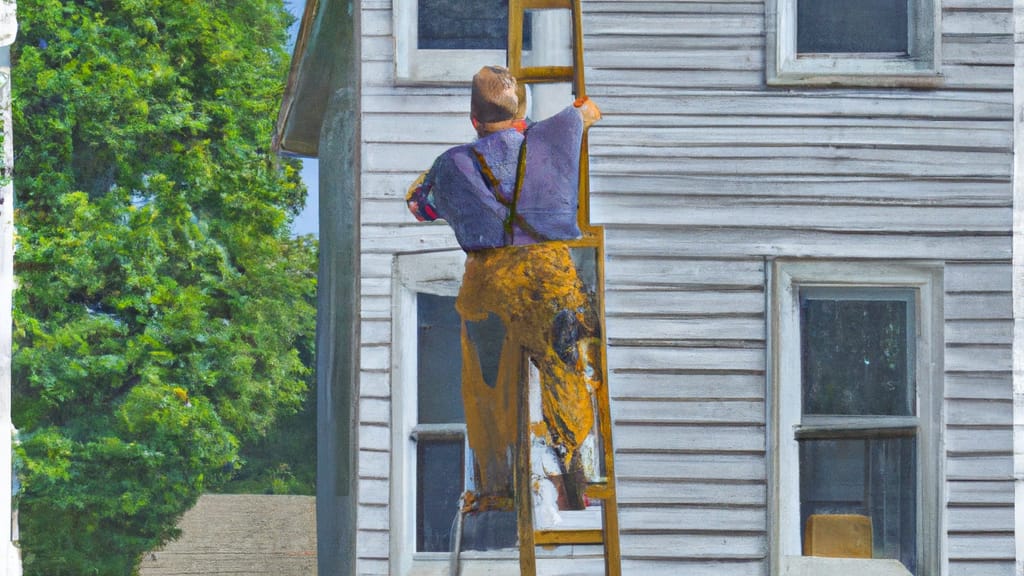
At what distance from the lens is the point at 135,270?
1336cm

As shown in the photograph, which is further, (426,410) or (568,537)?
(426,410)

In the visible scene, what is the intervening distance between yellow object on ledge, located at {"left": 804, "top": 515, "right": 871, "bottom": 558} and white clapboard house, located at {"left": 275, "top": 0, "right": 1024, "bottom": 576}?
51 mm

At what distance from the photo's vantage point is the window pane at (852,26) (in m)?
6.18

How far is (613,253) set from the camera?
5.90 meters

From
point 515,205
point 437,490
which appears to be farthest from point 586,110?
point 437,490

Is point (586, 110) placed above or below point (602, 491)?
above

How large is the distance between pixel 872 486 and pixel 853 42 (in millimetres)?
1891

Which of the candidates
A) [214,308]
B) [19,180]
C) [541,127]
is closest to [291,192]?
[214,308]

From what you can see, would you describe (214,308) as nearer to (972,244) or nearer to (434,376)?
(434,376)

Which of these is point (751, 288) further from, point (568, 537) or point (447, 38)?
point (447, 38)

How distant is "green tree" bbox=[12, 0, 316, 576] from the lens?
13.0m

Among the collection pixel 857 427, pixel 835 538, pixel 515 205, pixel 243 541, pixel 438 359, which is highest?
pixel 515 205

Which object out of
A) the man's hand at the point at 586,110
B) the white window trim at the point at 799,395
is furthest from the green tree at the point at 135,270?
the man's hand at the point at 586,110

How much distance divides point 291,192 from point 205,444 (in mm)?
3282
